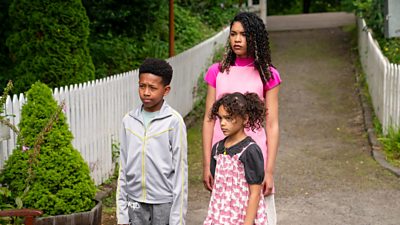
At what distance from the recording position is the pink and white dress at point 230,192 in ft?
15.1

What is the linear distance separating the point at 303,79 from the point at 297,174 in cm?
763

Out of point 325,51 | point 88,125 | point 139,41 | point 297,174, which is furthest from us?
point 325,51

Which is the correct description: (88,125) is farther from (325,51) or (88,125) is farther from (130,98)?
(325,51)

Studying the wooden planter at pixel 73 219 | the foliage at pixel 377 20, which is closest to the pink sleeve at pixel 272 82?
the wooden planter at pixel 73 219

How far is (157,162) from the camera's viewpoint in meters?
4.68

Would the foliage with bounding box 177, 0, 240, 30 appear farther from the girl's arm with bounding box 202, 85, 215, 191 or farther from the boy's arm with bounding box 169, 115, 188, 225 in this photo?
the boy's arm with bounding box 169, 115, 188, 225

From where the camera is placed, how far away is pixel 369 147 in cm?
1106

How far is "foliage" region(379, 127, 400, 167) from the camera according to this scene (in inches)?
404

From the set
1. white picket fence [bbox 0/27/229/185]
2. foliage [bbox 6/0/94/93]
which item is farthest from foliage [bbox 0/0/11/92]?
white picket fence [bbox 0/27/229/185]

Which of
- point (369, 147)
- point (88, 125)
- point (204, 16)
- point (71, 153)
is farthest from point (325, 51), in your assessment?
point (71, 153)

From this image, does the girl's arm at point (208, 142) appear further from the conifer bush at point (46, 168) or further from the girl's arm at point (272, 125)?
the conifer bush at point (46, 168)

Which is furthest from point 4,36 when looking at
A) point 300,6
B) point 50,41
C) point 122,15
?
point 300,6

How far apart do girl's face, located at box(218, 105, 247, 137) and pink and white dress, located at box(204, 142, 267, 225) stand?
0.41 feet

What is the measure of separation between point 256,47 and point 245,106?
18.8 inches
